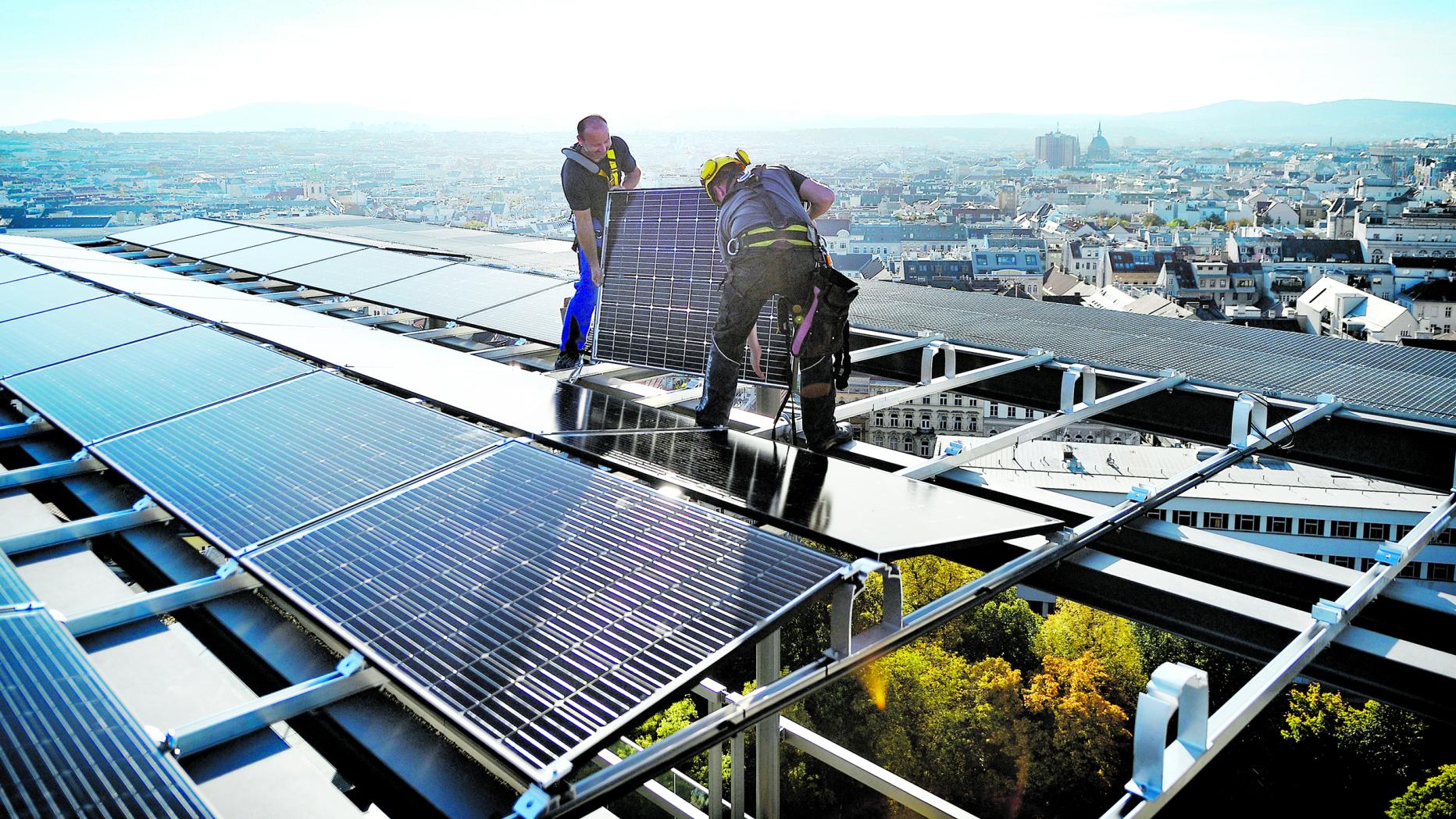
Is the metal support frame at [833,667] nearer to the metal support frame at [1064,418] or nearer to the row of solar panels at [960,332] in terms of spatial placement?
the metal support frame at [1064,418]

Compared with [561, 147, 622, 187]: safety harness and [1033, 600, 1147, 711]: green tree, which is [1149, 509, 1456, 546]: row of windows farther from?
[561, 147, 622, 187]: safety harness

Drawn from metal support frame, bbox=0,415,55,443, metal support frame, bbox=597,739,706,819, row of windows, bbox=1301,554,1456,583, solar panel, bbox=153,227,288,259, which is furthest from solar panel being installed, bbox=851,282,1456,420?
row of windows, bbox=1301,554,1456,583

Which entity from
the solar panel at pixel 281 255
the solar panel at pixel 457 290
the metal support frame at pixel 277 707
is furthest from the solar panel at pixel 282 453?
the solar panel at pixel 281 255

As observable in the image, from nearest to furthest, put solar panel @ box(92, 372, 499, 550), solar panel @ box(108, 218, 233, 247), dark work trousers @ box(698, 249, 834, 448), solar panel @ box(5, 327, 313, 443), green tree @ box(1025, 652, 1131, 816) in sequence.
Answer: solar panel @ box(92, 372, 499, 550) < dark work trousers @ box(698, 249, 834, 448) < solar panel @ box(5, 327, 313, 443) < solar panel @ box(108, 218, 233, 247) < green tree @ box(1025, 652, 1131, 816)

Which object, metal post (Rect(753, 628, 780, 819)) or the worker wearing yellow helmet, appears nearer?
metal post (Rect(753, 628, 780, 819))

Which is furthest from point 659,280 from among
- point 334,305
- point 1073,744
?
point 1073,744

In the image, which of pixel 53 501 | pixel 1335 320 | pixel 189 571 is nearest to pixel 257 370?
pixel 53 501

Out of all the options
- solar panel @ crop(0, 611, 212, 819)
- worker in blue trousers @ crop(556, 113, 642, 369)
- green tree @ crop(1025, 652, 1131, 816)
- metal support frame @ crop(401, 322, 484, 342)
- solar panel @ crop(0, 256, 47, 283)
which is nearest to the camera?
solar panel @ crop(0, 611, 212, 819)
